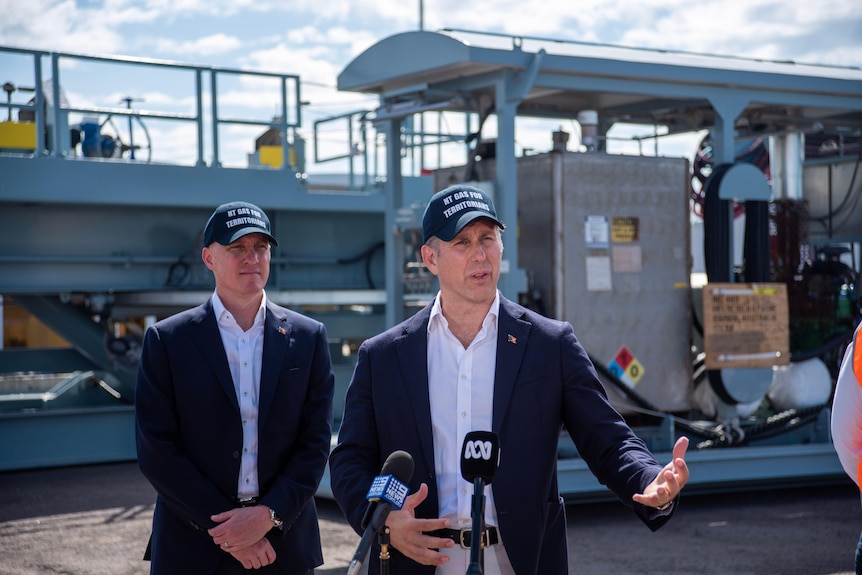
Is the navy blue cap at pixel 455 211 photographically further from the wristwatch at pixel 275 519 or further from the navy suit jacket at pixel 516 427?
the wristwatch at pixel 275 519

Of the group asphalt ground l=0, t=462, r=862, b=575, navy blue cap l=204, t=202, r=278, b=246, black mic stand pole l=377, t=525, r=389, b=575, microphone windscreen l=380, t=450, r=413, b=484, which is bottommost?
asphalt ground l=0, t=462, r=862, b=575

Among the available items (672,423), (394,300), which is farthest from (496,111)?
(672,423)

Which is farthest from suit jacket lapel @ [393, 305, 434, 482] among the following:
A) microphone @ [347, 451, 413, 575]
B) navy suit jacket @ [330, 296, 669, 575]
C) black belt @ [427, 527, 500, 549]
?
microphone @ [347, 451, 413, 575]

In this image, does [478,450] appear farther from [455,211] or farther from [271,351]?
[271,351]

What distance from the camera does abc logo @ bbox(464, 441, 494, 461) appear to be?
2350 mm

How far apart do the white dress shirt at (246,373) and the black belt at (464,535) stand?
1051 millimetres

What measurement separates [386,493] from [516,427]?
2.38 feet

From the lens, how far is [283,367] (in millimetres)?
3773

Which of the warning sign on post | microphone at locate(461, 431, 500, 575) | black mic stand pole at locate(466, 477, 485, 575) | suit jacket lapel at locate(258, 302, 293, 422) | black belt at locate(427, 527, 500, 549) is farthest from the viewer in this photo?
the warning sign on post

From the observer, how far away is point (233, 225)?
378 centimetres

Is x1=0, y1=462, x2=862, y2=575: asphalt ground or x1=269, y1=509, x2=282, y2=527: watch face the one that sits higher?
x1=269, y1=509, x2=282, y2=527: watch face

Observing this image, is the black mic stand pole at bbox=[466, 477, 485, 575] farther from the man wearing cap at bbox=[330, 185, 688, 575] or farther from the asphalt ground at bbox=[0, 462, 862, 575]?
the asphalt ground at bbox=[0, 462, 862, 575]

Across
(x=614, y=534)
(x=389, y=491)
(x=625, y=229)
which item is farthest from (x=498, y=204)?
(x=389, y=491)

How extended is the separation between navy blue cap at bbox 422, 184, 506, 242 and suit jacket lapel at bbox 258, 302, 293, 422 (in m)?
0.93
